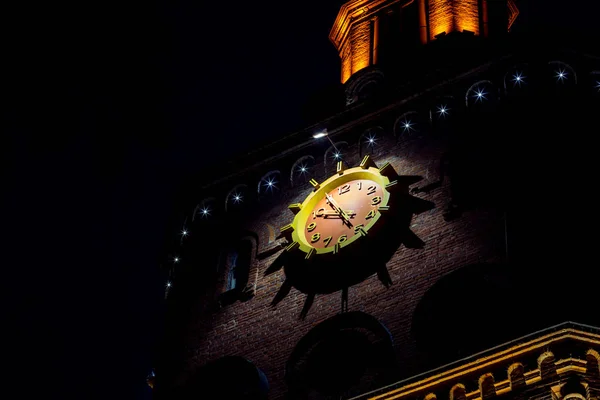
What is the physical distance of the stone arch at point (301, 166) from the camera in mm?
30000

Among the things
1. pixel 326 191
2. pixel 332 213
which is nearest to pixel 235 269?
pixel 326 191

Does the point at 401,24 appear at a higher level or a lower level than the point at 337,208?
higher

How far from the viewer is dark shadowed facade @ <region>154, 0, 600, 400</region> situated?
22.0 meters

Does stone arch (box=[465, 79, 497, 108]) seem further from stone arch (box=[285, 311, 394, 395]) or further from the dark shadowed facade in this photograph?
stone arch (box=[285, 311, 394, 395])

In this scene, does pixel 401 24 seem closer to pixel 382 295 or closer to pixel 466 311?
pixel 382 295

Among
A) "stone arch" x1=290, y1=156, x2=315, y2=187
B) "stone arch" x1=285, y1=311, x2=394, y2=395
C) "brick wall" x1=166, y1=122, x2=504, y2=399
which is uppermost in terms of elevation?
"stone arch" x1=290, y1=156, x2=315, y2=187

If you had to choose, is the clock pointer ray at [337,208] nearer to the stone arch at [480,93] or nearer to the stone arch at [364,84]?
the stone arch at [480,93]

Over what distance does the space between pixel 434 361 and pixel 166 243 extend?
10.8 m

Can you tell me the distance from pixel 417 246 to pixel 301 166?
563 cm

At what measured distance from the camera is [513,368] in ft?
66.1

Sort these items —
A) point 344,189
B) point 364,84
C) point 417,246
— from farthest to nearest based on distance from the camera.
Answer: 1. point 364,84
2. point 344,189
3. point 417,246

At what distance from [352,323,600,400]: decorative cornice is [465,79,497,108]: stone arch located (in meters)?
9.22

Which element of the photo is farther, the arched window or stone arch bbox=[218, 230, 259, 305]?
the arched window

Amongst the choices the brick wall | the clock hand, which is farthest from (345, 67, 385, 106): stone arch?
the clock hand
